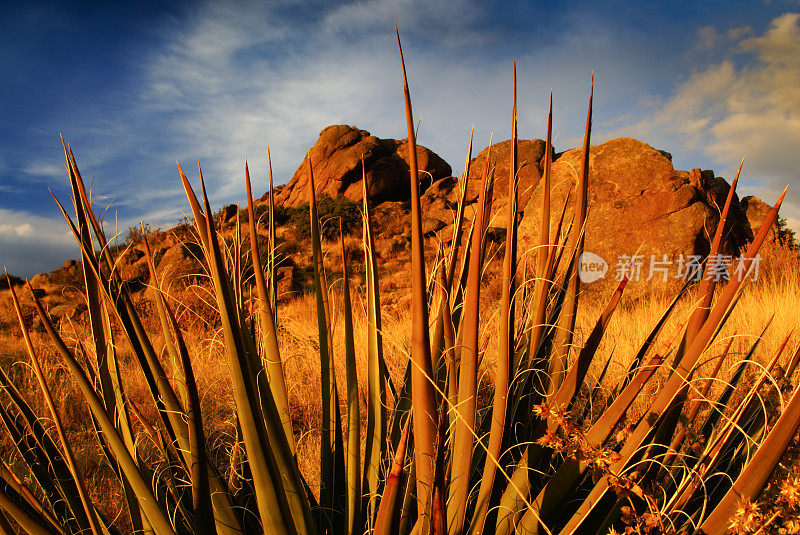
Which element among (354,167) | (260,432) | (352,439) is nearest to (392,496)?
(260,432)

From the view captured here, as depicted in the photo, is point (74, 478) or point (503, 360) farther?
point (74, 478)

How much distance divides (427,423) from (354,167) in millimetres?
29049

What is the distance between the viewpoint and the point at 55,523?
3.77ft

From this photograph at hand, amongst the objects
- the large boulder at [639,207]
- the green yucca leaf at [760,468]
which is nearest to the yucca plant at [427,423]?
the green yucca leaf at [760,468]

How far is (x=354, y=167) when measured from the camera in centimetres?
2883

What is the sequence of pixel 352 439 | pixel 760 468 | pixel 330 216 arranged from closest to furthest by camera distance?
1. pixel 760 468
2. pixel 352 439
3. pixel 330 216

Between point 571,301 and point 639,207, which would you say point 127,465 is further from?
point 639,207

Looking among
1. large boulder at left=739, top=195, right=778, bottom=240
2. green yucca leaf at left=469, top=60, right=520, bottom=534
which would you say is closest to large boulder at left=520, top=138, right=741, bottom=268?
large boulder at left=739, top=195, right=778, bottom=240

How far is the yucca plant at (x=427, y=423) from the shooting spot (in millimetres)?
784

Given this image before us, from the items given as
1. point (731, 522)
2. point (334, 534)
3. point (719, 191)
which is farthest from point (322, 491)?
point (719, 191)

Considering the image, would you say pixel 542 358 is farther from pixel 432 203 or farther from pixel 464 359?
pixel 432 203

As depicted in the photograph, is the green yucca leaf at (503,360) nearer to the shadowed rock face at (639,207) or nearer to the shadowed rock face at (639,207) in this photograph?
the shadowed rock face at (639,207)

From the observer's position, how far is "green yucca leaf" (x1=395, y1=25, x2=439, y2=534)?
2.24ft

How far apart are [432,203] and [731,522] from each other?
19.2 meters
